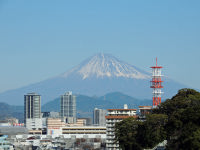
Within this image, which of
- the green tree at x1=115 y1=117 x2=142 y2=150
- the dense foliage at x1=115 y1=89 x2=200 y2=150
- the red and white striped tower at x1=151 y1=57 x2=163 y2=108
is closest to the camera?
the dense foliage at x1=115 y1=89 x2=200 y2=150

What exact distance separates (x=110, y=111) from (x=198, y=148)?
5832cm

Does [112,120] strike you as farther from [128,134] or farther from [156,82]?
[128,134]

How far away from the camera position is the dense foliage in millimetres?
54625

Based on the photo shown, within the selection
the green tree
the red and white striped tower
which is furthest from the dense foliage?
the red and white striped tower

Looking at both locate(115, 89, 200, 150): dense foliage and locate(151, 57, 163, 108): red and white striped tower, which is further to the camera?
locate(151, 57, 163, 108): red and white striped tower

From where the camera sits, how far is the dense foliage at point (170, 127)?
179 ft

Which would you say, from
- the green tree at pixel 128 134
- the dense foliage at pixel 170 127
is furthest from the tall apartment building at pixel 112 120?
the green tree at pixel 128 134

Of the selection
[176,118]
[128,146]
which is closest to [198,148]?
[176,118]

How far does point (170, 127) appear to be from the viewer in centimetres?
6078

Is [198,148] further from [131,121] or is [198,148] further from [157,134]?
[131,121]

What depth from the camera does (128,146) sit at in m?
66.6

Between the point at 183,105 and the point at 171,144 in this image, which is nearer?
the point at 171,144

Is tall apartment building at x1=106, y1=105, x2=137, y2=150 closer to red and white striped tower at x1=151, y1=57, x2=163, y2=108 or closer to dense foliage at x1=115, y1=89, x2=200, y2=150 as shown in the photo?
red and white striped tower at x1=151, y1=57, x2=163, y2=108

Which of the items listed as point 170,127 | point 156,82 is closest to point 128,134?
point 170,127
